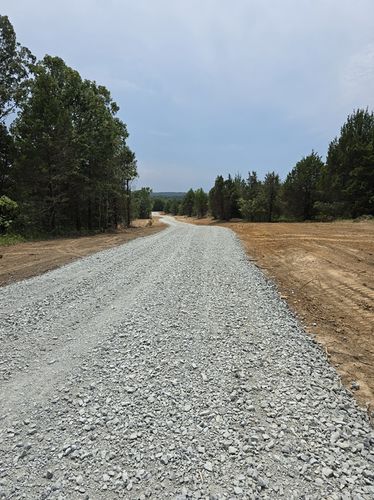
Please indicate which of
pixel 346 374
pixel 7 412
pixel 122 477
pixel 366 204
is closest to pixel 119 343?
pixel 7 412

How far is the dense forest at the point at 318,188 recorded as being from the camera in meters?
28.8

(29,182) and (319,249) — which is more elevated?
(29,182)

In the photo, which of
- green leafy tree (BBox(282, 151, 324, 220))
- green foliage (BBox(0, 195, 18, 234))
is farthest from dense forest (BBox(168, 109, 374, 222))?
green foliage (BBox(0, 195, 18, 234))

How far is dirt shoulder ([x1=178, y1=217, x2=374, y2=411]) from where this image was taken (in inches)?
150

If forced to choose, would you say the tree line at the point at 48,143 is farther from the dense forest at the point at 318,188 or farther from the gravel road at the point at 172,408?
the dense forest at the point at 318,188

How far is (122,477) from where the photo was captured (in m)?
2.17

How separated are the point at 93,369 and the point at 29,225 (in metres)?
18.4

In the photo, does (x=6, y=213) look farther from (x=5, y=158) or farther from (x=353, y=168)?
(x=353, y=168)

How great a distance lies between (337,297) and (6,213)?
18.0 metres

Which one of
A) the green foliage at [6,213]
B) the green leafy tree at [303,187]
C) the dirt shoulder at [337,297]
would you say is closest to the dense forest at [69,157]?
the green foliage at [6,213]

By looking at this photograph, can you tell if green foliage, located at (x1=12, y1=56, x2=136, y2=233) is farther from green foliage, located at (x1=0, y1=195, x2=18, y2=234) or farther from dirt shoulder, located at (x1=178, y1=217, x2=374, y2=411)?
dirt shoulder, located at (x1=178, y1=217, x2=374, y2=411)

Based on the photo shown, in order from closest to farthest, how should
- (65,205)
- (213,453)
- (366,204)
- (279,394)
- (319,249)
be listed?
(213,453), (279,394), (319,249), (65,205), (366,204)

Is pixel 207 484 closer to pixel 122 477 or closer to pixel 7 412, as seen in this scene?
pixel 122 477

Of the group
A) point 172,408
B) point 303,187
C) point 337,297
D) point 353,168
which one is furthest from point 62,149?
point 303,187
